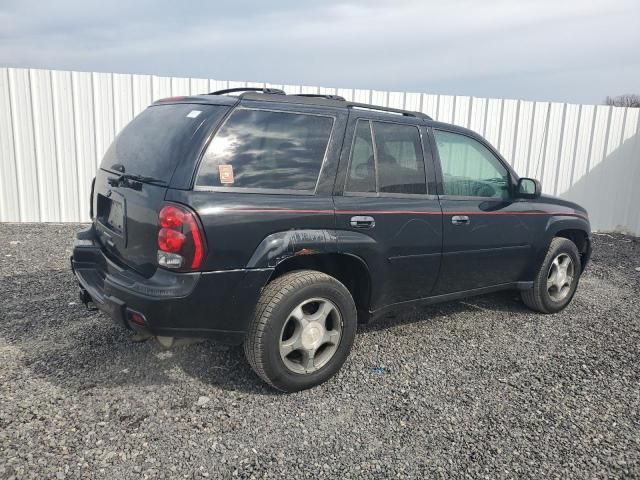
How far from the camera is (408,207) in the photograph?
137 inches

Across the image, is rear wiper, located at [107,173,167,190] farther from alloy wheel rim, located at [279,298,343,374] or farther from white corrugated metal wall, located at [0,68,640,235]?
white corrugated metal wall, located at [0,68,640,235]

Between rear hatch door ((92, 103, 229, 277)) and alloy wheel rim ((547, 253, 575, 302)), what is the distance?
3563 mm

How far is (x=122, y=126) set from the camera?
8023mm

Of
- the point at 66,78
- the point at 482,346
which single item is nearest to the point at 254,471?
the point at 482,346

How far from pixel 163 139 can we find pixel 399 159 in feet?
5.46

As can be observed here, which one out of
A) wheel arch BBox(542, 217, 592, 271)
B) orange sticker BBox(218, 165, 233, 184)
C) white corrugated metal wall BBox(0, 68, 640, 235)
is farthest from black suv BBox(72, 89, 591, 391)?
white corrugated metal wall BBox(0, 68, 640, 235)

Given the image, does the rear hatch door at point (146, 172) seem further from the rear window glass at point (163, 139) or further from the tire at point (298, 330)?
the tire at point (298, 330)

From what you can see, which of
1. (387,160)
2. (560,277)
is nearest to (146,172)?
(387,160)

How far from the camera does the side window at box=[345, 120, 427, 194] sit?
331cm

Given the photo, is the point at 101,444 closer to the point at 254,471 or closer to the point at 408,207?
the point at 254,471

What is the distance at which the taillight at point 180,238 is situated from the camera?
8.48ft

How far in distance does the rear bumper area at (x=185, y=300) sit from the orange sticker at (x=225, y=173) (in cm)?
53

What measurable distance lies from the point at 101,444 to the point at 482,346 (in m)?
2.89

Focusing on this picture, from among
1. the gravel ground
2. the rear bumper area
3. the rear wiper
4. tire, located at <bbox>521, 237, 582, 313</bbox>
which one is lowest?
the gravel ground
